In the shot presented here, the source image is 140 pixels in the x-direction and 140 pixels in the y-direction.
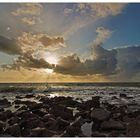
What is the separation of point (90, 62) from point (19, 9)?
0.99 metres

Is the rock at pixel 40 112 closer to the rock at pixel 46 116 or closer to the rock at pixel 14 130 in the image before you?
the rock at pixel 46 116

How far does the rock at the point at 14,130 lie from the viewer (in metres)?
3.46

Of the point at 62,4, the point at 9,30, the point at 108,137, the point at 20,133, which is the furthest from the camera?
the point at 9,30

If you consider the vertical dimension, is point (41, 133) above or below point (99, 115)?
below

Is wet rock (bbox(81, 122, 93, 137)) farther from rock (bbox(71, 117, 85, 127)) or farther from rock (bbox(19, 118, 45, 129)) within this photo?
rock (bbox(19, 118, 45, 129))

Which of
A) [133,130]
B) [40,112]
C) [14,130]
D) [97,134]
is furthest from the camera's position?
[40,112]

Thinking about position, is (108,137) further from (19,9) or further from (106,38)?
(19,9)

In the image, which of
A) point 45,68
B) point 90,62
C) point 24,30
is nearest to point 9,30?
point 24,30

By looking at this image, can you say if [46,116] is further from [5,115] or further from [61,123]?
[5,115]

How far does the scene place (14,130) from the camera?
3.52m

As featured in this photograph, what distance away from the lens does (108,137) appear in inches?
129

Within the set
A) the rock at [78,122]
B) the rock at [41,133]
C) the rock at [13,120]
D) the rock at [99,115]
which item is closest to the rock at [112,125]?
the rock at [99,115]

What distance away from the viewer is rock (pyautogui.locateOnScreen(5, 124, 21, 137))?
11.4 ft

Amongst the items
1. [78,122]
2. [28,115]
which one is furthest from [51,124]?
[28,115]
